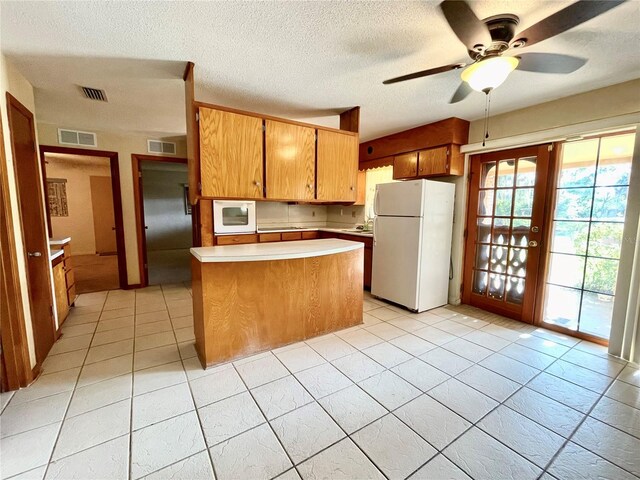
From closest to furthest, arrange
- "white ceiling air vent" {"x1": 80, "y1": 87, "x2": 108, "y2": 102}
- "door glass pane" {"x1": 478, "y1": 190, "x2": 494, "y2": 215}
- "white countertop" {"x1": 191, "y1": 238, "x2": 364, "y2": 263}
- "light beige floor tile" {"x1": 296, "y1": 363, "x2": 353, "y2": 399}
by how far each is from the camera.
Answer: "light beige floor tile" {"x1": 296, "y1": 363, "x2": 353, "y2": 399} < "white countertop" {"x1": 191, "y1": 238, "x2": 364, "y2": 263} < "white ceiling air vent" {"x1": 80, "y1": 87, "x2": 108, "y2": 102} < "door glass pane" {"x1": 478, "y1": 190, "x2": 494, "y2": 215}

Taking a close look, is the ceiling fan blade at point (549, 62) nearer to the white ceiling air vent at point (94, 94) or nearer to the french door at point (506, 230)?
the french door at point (506, 230)

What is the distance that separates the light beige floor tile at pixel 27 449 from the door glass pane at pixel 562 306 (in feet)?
13.9

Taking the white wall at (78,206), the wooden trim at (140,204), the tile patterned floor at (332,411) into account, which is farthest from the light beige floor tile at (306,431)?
the white wall at (78,206)

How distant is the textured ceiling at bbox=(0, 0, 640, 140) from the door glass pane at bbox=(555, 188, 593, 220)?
37.1 inches

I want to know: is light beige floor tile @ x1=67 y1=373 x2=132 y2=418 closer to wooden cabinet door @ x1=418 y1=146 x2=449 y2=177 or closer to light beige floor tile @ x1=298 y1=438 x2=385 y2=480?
light beige floor tile @ x1=298 y1=438 x2=385 y2=480

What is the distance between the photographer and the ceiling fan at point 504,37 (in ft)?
4.03

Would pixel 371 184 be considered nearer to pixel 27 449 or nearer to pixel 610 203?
pixel 610 203

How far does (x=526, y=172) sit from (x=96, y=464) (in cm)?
425

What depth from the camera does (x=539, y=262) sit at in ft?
9.91

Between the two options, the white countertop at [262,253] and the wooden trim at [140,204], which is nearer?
the white countertop at [262,253]

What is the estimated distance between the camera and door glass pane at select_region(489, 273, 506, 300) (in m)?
3.38

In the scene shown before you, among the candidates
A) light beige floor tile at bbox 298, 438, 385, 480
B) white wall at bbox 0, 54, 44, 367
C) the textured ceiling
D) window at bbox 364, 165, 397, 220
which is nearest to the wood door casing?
white wall at bbox 0, 54, 44, 367

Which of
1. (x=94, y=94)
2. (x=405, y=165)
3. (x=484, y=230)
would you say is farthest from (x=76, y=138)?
(x=484, y=230)

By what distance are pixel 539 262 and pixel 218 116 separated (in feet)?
11.7
